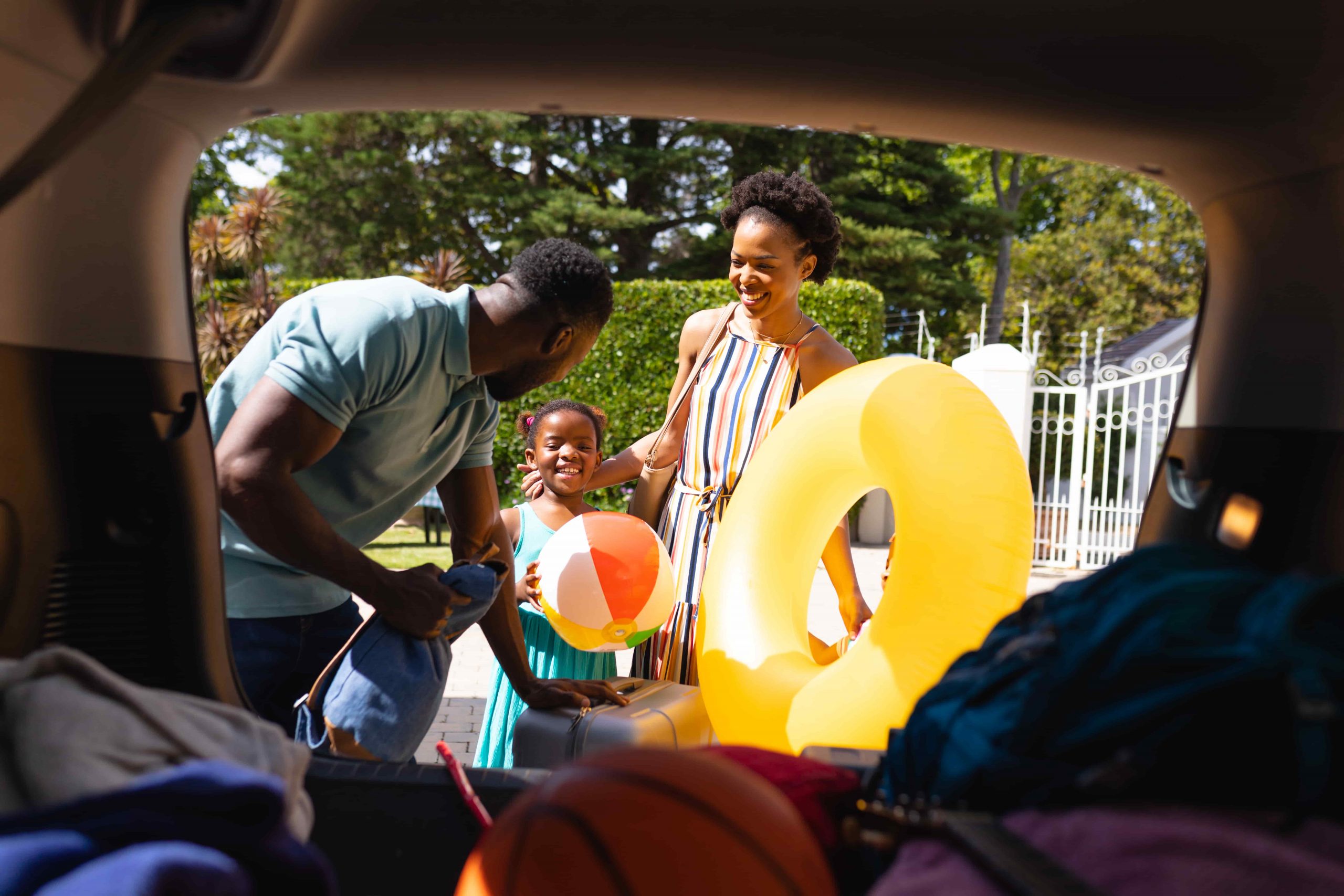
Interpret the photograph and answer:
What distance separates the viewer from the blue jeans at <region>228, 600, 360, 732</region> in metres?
2.34

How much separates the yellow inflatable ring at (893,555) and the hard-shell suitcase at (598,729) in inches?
5.3

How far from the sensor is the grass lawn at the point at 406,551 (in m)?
9.57

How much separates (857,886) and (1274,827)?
0.53 metres

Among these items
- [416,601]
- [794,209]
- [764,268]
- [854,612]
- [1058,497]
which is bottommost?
[1058,497]

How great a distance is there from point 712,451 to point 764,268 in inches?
24.8

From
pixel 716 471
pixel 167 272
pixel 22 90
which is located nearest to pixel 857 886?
pixel 167 272

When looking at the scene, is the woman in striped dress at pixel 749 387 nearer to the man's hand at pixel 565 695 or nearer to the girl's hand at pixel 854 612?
the girl's hand at pixel 854 612

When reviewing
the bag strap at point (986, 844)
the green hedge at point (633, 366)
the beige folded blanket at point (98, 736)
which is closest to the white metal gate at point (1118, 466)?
the green hedge at point (633, 366)

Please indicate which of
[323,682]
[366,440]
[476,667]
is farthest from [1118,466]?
[323,682]

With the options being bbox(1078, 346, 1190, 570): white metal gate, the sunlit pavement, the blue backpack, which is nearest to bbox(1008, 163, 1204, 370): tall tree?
bbox(1078, 346, 1190, 570): white metal gate

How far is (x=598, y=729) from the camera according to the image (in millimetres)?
2461

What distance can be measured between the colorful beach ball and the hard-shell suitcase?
186mm

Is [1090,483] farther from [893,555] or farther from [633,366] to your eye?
[893,555]

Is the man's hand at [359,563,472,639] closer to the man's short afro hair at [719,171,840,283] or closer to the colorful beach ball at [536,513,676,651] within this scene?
the colorful beach ball at [536,513,676,651]
